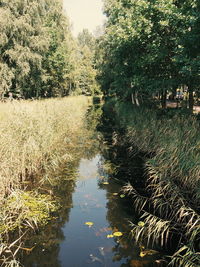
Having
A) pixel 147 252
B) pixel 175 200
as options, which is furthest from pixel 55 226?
pixel 175 200

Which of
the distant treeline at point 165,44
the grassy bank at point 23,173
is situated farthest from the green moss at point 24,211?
the distant treeline at point 165,44

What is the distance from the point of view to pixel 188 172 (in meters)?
6.26

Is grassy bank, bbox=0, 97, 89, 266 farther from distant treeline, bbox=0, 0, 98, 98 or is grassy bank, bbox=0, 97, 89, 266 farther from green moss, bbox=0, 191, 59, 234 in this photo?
distant treeline, bbox=0, 0, 98, 98

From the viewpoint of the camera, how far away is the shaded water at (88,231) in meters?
4.29

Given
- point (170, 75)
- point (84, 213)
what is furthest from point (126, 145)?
point (84, 213)

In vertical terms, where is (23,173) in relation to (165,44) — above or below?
below

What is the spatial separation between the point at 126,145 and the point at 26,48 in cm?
1735

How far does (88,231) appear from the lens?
521 cm

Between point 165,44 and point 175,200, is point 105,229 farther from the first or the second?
point 165,44

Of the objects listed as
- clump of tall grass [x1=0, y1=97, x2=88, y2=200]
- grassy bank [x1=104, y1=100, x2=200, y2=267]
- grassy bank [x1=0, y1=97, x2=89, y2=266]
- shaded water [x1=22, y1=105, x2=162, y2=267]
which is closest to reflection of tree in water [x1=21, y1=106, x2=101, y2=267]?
shaded water [x1=22, y1=105, x2=162, y2=267]

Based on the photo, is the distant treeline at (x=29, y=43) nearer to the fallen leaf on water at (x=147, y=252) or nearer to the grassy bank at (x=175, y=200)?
the grassy bank at (x=175, y=200)

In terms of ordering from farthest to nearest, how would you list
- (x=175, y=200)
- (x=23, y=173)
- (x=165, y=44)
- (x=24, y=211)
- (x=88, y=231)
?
(x=165, y=44), (x=23, y=173), (x=175, y=200), (x=24, y=211), (x=88, y=231)

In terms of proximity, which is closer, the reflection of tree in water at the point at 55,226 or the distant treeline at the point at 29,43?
the reflection of tree in water at the point at 55,226

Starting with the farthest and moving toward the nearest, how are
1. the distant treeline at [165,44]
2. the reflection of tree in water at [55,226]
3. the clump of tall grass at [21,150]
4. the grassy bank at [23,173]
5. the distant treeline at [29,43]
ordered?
the distant treeline at [29,43] → the distant treeline at [165,44] → the clump of tall grass at [21,150] → the grassy bank at [23,173] → the reflection of tree in water at [55,226]
